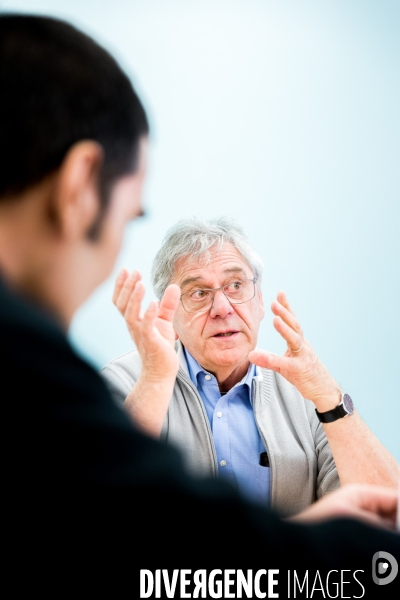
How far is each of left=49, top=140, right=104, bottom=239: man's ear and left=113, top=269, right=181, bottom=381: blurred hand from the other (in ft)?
3.29

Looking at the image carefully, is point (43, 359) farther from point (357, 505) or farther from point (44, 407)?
point (357, 505)

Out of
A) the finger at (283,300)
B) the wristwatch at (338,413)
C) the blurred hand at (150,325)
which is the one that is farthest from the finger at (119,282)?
the wristwatch at (338,413)

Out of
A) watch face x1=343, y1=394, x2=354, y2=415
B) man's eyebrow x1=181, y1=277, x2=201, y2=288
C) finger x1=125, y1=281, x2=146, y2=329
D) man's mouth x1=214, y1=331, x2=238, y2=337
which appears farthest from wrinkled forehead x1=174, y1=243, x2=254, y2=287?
watch face x1=343, y1=394, x2=354, y2=415

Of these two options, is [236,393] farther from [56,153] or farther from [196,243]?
[56,153]

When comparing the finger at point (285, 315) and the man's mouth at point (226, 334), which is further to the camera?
the man's mouth at point (226, 334)

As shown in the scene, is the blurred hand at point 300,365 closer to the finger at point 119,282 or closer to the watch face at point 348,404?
the watch face at point 348,404

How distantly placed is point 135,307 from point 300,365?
51 centimetres

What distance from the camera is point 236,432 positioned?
189 cm

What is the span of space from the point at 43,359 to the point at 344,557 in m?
0.33

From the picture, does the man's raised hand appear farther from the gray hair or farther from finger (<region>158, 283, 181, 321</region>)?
the gray hair

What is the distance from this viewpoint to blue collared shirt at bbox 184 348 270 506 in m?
1.82

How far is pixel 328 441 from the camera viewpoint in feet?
5.82

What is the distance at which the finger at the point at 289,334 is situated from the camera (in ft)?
5.78

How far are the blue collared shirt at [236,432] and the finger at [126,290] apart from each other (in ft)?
1.45
